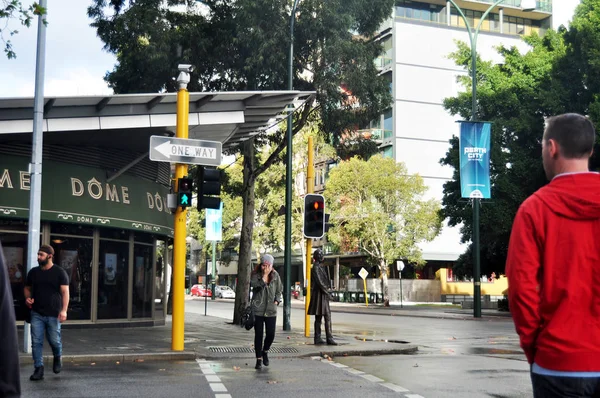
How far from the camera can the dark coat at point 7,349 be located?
221cm

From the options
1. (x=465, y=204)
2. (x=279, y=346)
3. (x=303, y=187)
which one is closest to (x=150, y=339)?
(x=279, y=346)

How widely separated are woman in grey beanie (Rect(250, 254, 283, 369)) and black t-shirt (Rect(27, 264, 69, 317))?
3.03m

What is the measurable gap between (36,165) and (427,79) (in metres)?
58.0

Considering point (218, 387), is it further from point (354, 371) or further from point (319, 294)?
point (319, 294)

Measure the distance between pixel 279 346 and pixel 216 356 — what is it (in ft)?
7.44

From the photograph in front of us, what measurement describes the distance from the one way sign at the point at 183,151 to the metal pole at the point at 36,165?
1.94 m

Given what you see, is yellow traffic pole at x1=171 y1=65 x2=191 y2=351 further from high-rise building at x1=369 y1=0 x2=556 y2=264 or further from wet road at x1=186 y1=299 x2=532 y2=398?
high-rise building at x1=369 y1=0 x2=556 y2=264

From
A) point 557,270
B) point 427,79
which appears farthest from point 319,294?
point 427,79

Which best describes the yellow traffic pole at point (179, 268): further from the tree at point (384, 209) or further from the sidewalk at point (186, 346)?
the tree at point (384, 209)

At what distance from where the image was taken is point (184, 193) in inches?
598

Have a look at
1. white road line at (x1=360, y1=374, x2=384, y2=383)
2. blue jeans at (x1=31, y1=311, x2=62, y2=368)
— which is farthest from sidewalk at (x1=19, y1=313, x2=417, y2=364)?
white road line at (x1=360, y1=374, x2=384, y2=383)

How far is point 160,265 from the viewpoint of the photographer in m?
26.2

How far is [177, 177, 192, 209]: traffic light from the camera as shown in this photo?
49.7 feet

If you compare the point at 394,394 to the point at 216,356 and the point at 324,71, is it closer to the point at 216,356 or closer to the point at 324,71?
the point at 216,356
